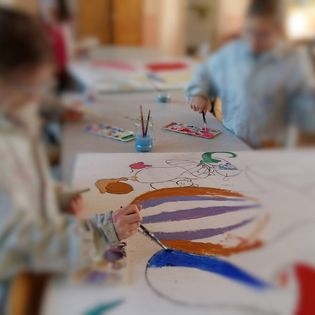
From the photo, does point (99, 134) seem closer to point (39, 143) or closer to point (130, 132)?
point (130, 132)

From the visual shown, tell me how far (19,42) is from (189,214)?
0.88ft

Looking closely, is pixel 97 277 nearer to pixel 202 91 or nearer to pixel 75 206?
pixel 75 206

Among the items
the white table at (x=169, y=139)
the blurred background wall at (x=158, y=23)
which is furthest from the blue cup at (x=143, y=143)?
the blurred background wall at (x=158, y=23)

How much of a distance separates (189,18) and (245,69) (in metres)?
0.87

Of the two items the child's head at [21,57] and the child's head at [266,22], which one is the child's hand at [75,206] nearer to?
the child's head at [21,57]

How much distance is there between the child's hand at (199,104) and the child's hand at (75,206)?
0.57 ft

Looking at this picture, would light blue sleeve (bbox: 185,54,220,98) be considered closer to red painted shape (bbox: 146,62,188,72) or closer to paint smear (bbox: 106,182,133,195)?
paint smear (bbox: 106,182,133,195)

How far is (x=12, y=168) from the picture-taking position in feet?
1.11

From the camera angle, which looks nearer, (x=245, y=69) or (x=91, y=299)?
(x=91, y=299)

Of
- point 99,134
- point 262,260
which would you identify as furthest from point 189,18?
point 262,260

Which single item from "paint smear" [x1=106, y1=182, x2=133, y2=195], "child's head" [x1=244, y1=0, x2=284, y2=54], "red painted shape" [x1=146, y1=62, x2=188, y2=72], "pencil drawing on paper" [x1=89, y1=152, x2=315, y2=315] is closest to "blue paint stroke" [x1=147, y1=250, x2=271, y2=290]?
"pencil drawing on paper" [x1=89, y1=152, x2=315, y2=315]

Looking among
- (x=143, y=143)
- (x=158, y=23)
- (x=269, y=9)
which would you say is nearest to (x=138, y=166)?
(x=143, y=143)

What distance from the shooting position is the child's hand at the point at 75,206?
0.42 m

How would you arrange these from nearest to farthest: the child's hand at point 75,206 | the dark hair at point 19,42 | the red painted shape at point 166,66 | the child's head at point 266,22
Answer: the dark hair at point 19,42 → the child's hand at point 75,206 → the child's head at point 266,22 → the red painted shape at point 166,66
